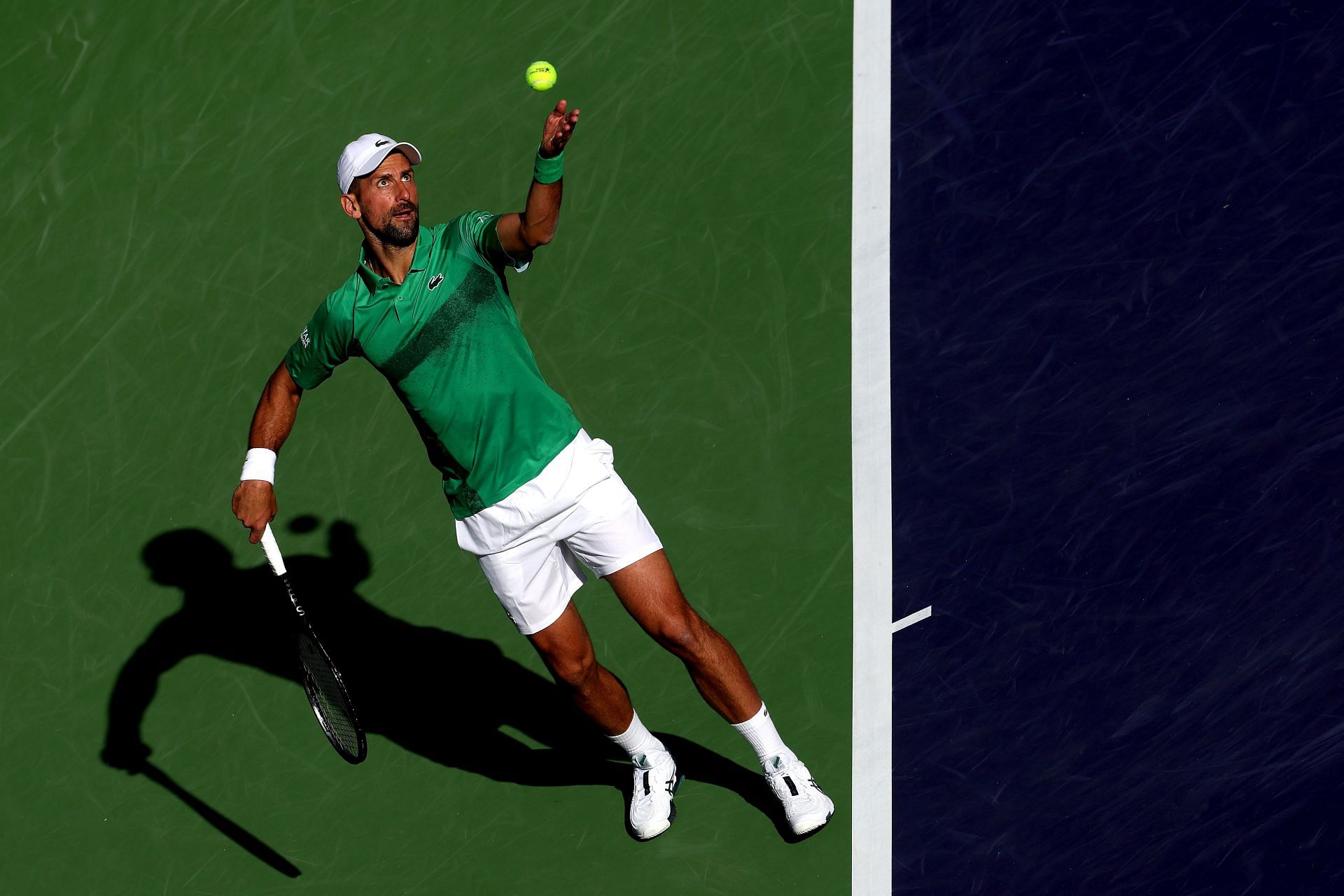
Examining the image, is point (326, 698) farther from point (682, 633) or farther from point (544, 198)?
point (544, 198)

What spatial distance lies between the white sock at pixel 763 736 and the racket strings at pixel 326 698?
1.47 meters

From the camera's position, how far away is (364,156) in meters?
6.27

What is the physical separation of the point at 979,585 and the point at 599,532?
197 centimetres

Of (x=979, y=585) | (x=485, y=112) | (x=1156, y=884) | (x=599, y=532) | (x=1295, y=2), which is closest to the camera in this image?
(x=599, y=532)

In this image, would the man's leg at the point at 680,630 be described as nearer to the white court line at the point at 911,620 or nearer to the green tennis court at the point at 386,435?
the green tennis court at the point at 386,435

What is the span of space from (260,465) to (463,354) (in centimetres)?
90

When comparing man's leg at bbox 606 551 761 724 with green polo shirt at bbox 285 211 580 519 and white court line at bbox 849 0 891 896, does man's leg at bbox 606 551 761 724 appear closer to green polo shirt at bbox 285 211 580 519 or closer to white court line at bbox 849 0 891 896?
green polo shirt at bbox 285 211 580 519

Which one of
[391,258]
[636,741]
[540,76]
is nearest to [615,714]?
[636,741]

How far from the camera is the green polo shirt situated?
6340mm

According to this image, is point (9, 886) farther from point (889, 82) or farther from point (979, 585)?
point (889, 82)

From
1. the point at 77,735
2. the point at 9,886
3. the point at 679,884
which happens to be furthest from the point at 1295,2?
the point at 9,886

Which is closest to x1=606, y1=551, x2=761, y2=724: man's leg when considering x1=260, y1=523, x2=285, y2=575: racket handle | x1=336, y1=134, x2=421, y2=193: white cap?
x1=260, y1=523, x2=285, y2=575: racket handle

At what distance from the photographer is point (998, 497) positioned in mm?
7754

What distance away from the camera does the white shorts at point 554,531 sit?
253 inches
